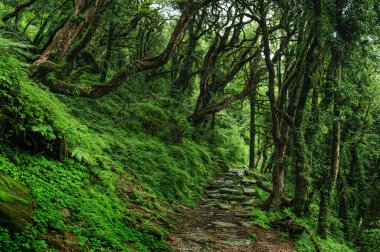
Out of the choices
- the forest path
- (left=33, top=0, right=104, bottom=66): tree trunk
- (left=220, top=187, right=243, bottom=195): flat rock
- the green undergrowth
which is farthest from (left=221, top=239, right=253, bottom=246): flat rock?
(left=33, top=0, right=104, bottom=66): tree trunk

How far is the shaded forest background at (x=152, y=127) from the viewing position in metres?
5.01

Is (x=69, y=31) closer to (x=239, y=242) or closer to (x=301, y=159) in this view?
(x=239, y=242)

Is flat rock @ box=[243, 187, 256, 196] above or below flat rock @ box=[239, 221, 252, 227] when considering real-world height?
above

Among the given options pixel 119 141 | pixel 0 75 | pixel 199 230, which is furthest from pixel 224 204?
pixel 0 75

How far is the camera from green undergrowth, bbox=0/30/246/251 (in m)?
4.38

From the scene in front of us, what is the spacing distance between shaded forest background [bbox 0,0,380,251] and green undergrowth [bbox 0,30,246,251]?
0.03 m

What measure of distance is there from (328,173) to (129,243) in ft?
25.8

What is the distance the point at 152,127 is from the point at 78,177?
8.50m

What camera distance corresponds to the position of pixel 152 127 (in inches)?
566

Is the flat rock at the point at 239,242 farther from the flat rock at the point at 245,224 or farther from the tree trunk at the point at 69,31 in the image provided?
the tree trunk at the point at 69,31

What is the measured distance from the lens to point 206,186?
45.6 ft

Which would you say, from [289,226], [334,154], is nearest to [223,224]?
[289,226]

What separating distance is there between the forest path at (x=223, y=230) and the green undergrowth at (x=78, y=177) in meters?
0.51

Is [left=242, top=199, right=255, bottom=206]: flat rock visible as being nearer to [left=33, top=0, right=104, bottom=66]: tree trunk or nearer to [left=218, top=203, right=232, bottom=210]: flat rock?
[left=218, top=203, right=232, bottom=210]: flat rock
